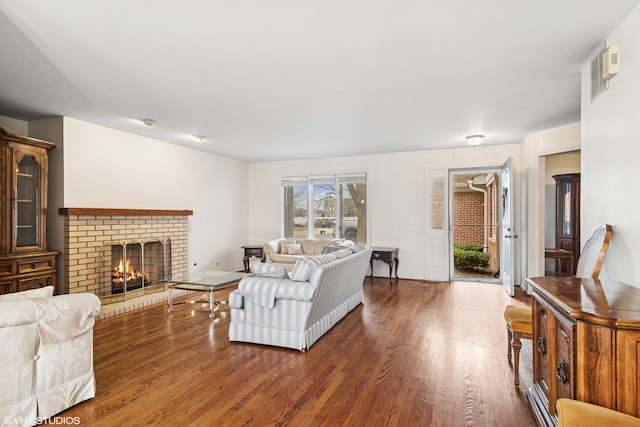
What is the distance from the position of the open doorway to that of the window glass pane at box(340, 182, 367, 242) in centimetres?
172

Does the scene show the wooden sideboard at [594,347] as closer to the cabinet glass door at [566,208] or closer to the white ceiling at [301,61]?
the white ceiling at [301,61]

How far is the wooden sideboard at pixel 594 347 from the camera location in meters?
1.35

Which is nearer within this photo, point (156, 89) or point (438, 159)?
point (156, 89)

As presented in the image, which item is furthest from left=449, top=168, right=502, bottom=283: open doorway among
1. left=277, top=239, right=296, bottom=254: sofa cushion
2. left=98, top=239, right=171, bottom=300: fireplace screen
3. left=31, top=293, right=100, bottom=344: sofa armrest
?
left=31, top=293, right=100, bottom=344: sofa armrest

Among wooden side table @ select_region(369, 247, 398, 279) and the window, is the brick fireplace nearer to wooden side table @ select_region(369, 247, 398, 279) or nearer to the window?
the window

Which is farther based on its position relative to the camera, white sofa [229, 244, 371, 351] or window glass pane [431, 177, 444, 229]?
window glass pane [431, 177, 444, 229]

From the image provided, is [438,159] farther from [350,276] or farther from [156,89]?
[156,89]

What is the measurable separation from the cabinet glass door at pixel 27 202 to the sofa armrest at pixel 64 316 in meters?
2.48

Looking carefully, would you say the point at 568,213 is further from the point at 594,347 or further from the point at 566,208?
the point at 594,347

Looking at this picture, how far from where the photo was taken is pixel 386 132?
5039 millimetres

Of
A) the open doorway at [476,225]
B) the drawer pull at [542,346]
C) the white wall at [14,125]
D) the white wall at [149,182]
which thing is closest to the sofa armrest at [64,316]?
the white wall at [149,182]

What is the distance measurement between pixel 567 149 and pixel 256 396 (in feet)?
16.3

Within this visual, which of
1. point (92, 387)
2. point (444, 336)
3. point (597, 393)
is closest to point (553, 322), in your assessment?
point (597, 393)

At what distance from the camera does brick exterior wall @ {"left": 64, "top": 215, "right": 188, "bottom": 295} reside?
4.15 meters
